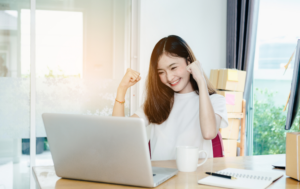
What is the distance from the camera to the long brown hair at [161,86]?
5.34 ft

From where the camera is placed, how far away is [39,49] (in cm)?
280

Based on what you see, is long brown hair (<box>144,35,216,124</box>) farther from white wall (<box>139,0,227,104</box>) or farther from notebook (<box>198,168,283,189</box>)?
white wall (<box>139,0,227,104</box>)

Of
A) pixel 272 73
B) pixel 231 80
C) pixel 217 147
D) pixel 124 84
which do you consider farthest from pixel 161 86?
pixel 272 73

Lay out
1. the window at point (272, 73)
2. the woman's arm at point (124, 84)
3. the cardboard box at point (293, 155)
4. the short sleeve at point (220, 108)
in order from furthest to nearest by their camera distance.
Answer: the window at point (272, 73) → the woman's arm at point (124, 84) → the short sleeve at point (220, 108) → the cardboard box at point (293, 155)

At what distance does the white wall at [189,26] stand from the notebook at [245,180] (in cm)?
212

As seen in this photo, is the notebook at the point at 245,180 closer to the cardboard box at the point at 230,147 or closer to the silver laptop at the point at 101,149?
the silver laptop at the point at 101,149

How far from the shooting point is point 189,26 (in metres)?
3.31

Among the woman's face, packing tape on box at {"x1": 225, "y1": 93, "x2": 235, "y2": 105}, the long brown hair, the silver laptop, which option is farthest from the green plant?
the silver laptop

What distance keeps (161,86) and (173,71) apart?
0.49ft

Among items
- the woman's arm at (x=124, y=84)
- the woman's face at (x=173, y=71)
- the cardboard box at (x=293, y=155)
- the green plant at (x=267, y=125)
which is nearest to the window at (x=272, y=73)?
the green plant at (x=267, y=125)

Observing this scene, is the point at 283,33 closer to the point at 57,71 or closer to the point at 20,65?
the point at 57,71

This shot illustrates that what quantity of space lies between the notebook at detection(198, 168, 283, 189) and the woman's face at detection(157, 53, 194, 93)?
2.41 feet

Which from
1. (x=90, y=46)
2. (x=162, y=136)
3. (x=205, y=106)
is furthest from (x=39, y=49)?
(x=205, y=106)

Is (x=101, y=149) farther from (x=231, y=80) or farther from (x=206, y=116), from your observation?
(x=231, y=80)
